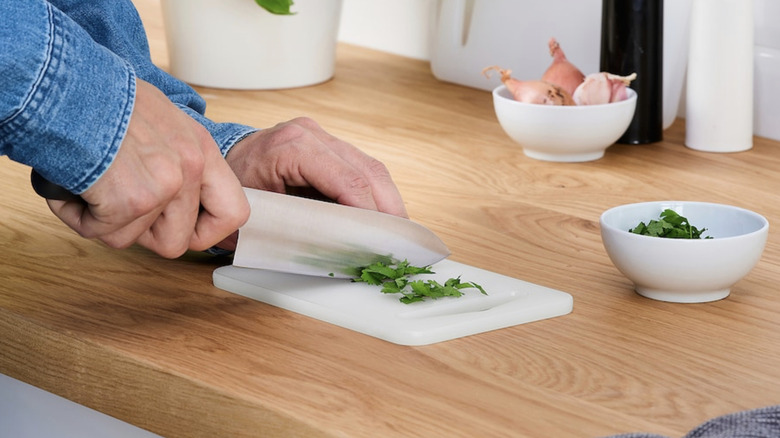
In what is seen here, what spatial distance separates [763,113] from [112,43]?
83cm

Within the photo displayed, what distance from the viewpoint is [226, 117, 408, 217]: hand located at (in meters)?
0.97

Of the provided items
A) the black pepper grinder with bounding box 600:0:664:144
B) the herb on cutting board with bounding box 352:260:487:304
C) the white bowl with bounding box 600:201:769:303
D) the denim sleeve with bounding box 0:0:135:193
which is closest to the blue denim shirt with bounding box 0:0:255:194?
the denim sleeve with bounding box 0:0:135:193

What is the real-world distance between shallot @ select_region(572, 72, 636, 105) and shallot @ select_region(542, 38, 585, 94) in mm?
35

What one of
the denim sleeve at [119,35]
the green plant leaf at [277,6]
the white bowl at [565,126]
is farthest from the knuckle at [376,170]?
the green plant leaf at [277,6]

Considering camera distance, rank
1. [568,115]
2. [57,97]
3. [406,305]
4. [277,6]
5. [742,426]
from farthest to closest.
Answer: [277,6] → [568,115] → [406,305] → [57,97] → [742,426]

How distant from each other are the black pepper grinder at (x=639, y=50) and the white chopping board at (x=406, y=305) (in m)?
0.52

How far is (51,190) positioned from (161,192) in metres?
0.09

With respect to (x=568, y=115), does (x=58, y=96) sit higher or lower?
higher

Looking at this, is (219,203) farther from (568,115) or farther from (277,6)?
(277,6)

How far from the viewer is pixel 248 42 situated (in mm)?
1630

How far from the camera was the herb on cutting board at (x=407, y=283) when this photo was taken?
0.87 meters

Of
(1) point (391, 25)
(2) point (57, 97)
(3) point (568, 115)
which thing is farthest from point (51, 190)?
(1) point (391, 25)

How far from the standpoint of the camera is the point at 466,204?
1154mm

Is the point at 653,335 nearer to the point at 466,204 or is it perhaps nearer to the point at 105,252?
the point at 466,204
